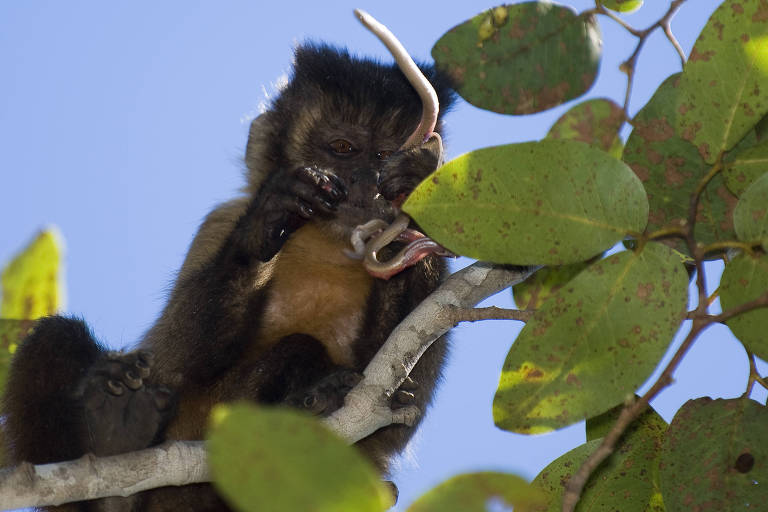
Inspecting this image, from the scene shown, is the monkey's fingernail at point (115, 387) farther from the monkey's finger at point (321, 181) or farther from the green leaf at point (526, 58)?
the green leaf at point (526, 58)

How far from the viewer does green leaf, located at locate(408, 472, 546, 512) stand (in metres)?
1.24

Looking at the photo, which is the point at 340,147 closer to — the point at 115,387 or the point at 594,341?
the point at 115,387

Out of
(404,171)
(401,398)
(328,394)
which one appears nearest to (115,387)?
(328,394)

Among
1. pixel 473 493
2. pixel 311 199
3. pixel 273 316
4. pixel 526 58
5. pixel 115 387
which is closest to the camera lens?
pixel 473 493

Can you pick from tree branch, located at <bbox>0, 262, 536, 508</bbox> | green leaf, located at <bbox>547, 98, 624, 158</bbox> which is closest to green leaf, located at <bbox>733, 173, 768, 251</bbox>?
green leaf, located at <bbox>547, 98, 624, 158</bbox>

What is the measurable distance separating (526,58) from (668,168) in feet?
1.82

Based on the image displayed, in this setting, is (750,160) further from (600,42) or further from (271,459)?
(271,459)

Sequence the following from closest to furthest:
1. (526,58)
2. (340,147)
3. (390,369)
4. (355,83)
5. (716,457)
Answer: (716,457)
(526,58)
(390,369)
(340,147)
(355,83)

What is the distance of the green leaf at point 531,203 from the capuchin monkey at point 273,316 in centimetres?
154

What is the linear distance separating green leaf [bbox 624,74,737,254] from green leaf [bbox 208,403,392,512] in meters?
1.50

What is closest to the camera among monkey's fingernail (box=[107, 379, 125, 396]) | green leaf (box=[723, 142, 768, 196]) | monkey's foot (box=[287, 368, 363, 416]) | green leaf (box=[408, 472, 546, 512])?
green leaf (box=[408, 472, 546, 512])

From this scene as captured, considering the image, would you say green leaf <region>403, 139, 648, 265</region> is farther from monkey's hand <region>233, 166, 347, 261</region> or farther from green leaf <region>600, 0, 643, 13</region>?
monkey's hand <region>233, 166, 347, 261</region>

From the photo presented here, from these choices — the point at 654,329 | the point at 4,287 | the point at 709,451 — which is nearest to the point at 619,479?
the point at 709,451

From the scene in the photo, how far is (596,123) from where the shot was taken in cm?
266
